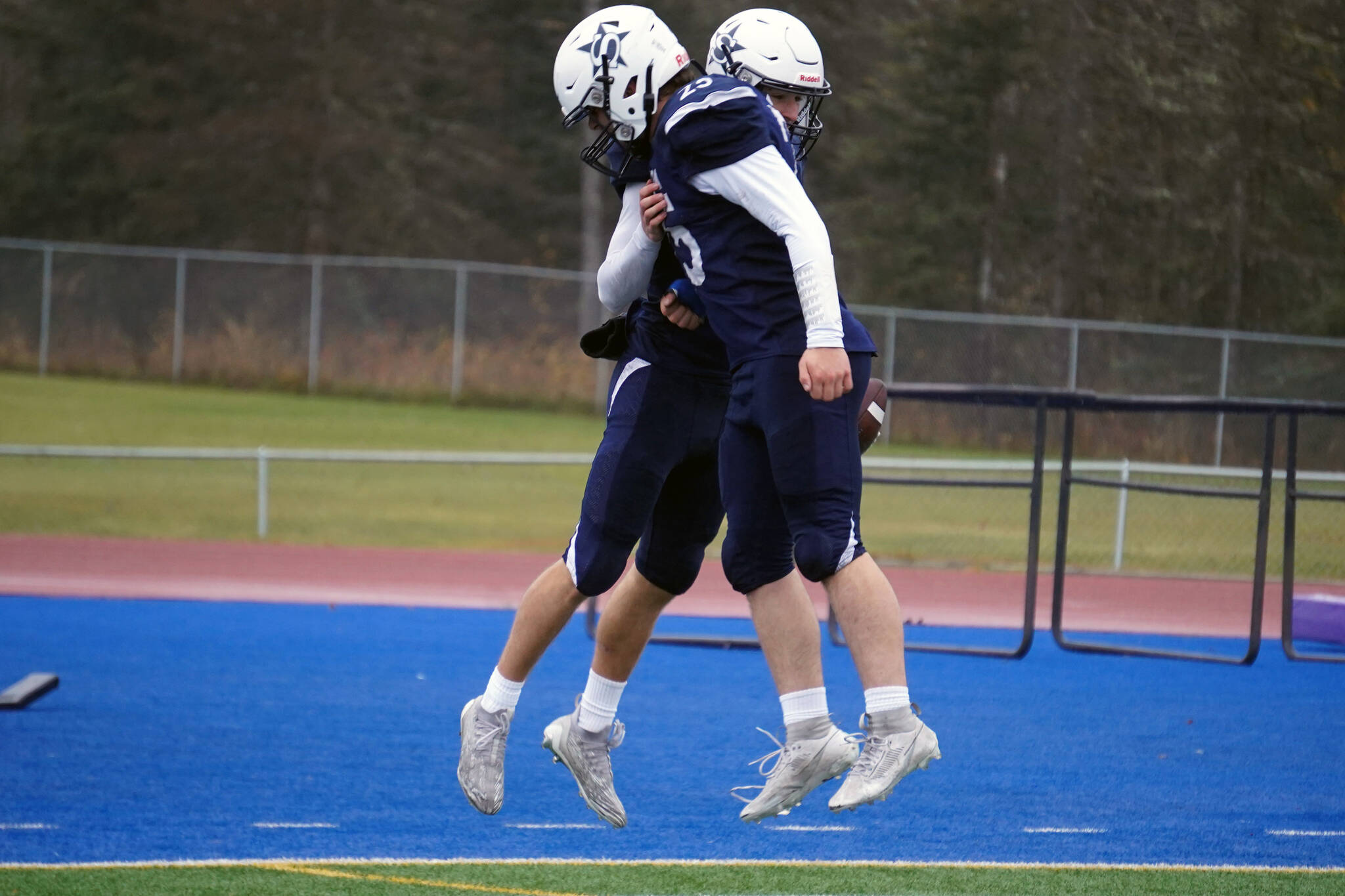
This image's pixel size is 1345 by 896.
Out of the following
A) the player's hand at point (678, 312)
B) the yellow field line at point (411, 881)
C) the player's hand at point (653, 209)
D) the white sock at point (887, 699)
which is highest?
the player's hand at point (653, 209)

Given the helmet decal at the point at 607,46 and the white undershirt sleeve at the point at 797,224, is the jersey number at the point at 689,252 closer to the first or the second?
the white undershirt sleeve at the point at 797,224

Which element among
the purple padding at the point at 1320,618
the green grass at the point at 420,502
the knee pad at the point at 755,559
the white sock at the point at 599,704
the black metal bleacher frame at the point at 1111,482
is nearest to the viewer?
the knee pad at the point at 755,559

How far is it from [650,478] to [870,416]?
658 millimetres

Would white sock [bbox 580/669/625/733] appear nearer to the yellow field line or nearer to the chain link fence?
the yellow field line

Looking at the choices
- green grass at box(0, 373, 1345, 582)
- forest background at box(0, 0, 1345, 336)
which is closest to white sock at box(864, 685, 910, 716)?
green grass at box(0, 373, 1345, 582)

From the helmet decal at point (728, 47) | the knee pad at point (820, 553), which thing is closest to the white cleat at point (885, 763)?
the knee pad at point (820, 553)

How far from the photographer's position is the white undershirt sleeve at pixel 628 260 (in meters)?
4.16

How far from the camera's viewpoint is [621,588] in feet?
14.6

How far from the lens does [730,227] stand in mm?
3902

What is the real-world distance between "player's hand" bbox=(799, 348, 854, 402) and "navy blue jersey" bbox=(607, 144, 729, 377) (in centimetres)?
55

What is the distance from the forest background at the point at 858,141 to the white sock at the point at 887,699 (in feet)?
63.7

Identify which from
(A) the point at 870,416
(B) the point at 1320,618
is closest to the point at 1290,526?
(B) the point at 1320,618

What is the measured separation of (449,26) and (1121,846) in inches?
1281

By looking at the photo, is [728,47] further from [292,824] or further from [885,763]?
[292,824]
